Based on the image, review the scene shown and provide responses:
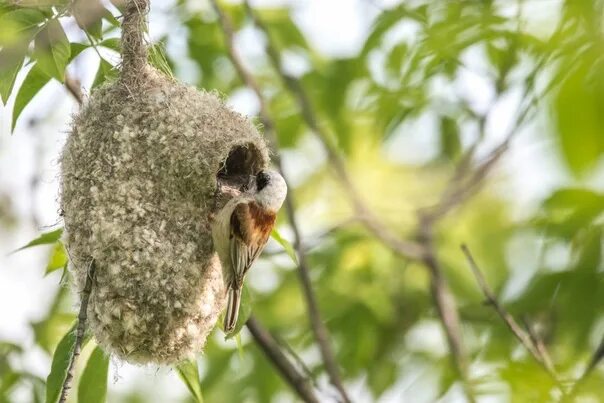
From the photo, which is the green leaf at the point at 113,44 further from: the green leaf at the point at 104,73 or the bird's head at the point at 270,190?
the bird's head at the point at 270,190

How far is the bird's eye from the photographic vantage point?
11.4 feet

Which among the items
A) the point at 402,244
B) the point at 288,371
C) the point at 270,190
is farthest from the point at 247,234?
the point at 402,244

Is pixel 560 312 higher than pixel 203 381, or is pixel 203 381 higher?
pixel 203 381

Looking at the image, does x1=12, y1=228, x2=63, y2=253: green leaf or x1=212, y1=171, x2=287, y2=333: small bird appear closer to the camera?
x1=212, y1=171, x2=287, y2=333: small bird

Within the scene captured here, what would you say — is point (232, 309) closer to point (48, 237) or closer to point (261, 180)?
point (261, 180)

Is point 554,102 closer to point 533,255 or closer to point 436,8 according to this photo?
point 436,8

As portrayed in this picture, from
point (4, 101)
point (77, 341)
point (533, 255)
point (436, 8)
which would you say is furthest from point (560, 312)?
point (4, 101)

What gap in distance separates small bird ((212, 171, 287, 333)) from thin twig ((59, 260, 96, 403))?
44 centimetres

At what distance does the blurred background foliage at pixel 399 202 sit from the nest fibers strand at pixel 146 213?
0.28m

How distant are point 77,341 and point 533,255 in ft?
7.88

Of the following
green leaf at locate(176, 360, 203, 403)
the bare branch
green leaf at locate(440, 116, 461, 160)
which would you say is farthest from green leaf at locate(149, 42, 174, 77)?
green leaf at locate(440, 116, 461, 160)

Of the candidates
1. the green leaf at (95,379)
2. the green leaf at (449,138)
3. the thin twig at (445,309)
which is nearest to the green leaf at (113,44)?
the green leaf at (95,379)

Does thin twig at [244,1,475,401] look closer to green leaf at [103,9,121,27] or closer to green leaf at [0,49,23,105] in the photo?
green leaf at [103,9,121,27]

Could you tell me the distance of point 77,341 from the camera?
9.34ft
